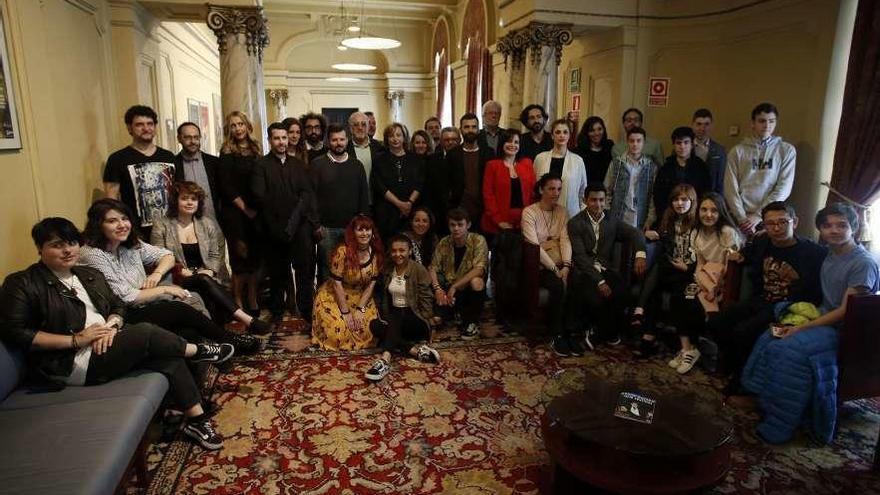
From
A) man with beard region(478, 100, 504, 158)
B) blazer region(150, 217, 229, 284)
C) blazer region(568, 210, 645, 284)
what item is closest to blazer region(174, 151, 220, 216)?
blazer region(150, 217, 229, 284)

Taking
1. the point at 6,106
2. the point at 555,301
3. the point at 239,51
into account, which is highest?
the point at 239,51

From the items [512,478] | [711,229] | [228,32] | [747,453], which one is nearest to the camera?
[512,478]

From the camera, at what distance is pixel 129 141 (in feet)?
16.7

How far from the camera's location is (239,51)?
16.7ft

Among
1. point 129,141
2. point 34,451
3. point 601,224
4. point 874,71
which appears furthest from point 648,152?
Result: point 129,141

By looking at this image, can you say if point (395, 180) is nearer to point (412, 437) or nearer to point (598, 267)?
point (598, 267)

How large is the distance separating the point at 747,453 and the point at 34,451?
2.96 meters

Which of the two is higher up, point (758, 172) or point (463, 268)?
point (758, 172)

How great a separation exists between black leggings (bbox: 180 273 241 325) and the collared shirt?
550 millimetres

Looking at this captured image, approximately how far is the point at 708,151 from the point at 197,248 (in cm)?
401

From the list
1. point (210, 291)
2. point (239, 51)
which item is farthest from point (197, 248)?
point (239, 51)

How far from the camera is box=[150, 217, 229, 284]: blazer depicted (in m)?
3.47

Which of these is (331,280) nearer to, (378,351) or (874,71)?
(378,351)

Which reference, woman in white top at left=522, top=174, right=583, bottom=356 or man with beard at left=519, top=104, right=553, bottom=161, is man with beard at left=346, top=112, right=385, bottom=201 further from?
woman in white top at left=522, top=174, right=583, bottom=356
